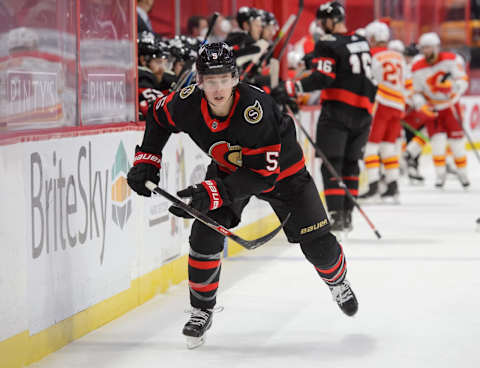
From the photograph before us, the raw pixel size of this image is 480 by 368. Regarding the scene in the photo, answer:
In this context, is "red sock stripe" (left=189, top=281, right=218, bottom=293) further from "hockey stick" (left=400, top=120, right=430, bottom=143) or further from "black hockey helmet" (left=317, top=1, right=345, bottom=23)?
"hockey stick" (left=400, top=120, right=430, bottom=143)

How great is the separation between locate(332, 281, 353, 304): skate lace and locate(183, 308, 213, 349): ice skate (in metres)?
0.52

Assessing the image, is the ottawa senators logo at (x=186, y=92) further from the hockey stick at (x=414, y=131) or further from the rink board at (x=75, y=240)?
the hockey stick at (x=414, y=131)

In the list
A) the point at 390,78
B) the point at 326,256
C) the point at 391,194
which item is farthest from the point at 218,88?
the point at 391,194

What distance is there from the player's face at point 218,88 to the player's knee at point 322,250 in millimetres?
756

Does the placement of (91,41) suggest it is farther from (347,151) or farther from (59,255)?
(347,151)

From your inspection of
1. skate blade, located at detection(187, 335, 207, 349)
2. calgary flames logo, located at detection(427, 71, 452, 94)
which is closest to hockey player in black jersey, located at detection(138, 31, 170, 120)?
skate blade, located at detection(187, 335, 207, 349)

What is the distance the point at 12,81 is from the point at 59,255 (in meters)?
0.62

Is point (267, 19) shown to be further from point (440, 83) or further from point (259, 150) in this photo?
point (440, 83)

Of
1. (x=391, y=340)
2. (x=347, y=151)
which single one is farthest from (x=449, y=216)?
(x=391, y=340)

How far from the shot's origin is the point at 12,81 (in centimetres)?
298

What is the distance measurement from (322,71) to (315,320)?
226 cm

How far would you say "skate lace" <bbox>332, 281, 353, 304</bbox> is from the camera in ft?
11.6

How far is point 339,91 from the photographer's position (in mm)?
5711

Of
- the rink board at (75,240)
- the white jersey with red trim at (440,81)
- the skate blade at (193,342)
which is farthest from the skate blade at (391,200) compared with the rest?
the skate blade at (193,342)
